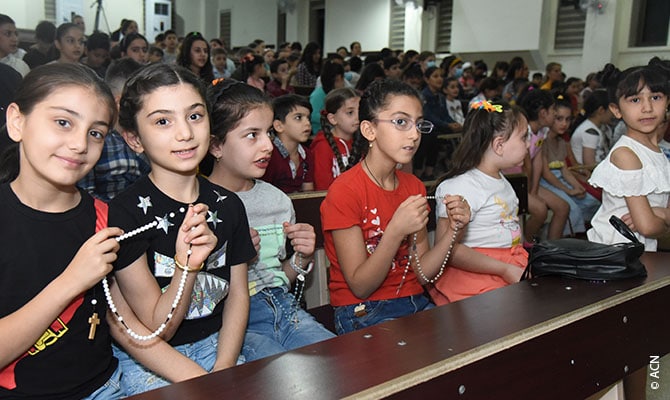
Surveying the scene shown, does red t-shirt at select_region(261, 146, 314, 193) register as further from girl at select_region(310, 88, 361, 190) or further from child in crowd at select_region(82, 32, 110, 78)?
child in crowd at select_region(82, 32, 110, 78)

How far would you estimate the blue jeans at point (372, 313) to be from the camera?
2287mm

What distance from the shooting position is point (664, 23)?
11.5 meters

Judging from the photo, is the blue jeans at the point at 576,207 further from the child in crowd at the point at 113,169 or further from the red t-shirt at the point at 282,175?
the child in crowd at the point at 113,169

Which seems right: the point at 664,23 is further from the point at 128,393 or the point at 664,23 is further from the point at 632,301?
the point at 128,393

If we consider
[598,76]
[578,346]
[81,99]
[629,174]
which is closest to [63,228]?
[81,99]

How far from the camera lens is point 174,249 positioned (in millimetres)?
1700

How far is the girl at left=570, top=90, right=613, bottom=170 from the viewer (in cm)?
573

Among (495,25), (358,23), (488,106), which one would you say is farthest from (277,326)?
(358,23)

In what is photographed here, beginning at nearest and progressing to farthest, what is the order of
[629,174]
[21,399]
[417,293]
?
1. [21,399]
2. [417,293]
3. [629,174]

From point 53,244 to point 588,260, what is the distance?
1.55m

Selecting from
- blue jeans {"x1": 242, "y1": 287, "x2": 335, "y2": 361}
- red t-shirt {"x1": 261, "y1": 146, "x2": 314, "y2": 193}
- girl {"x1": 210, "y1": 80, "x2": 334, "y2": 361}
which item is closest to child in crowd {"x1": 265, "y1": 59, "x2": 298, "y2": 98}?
red t-shirt {"x1": 261, "y1": 146, "x2": 314, "y2": 193}

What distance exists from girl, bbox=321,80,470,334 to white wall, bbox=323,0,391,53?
47.3ft

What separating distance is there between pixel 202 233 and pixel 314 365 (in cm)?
45

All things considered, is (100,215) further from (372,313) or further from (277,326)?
(372,313)
